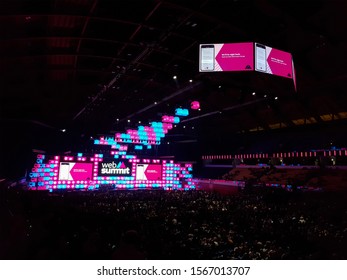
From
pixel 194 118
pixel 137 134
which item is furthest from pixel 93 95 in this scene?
pixel 194 118

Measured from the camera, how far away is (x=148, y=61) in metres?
14.5

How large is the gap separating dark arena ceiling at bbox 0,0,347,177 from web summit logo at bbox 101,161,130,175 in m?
4.88

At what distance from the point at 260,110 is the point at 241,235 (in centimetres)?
2000

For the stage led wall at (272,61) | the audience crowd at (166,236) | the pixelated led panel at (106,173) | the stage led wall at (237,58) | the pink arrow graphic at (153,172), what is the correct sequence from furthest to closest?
the pink arrow graphic at (153,172) < the pixelated led panel at (106,173) < the stage led wall at (272,61) < the stage led wall at (237,58) < the audience crowd at (166,236)

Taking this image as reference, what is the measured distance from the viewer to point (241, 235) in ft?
19.6

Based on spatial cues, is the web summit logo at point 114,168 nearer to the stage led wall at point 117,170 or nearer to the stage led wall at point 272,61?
the stage led wall at point 117,170

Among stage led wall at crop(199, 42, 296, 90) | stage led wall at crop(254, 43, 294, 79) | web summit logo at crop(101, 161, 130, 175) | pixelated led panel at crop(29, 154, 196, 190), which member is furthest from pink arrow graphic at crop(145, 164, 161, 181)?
stage led wall at crop(254, 43, 294, 79)

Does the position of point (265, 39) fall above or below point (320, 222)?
above

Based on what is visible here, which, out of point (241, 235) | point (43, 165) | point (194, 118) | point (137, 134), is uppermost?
point (194, 118)

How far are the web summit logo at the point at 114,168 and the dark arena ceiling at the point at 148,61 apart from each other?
4.88 m

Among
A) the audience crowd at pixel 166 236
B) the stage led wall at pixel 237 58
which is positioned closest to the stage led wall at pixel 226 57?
the stage led wall at pixel 237 58

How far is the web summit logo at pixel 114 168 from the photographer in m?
19.4

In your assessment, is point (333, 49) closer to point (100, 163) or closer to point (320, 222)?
point (320, 222)
